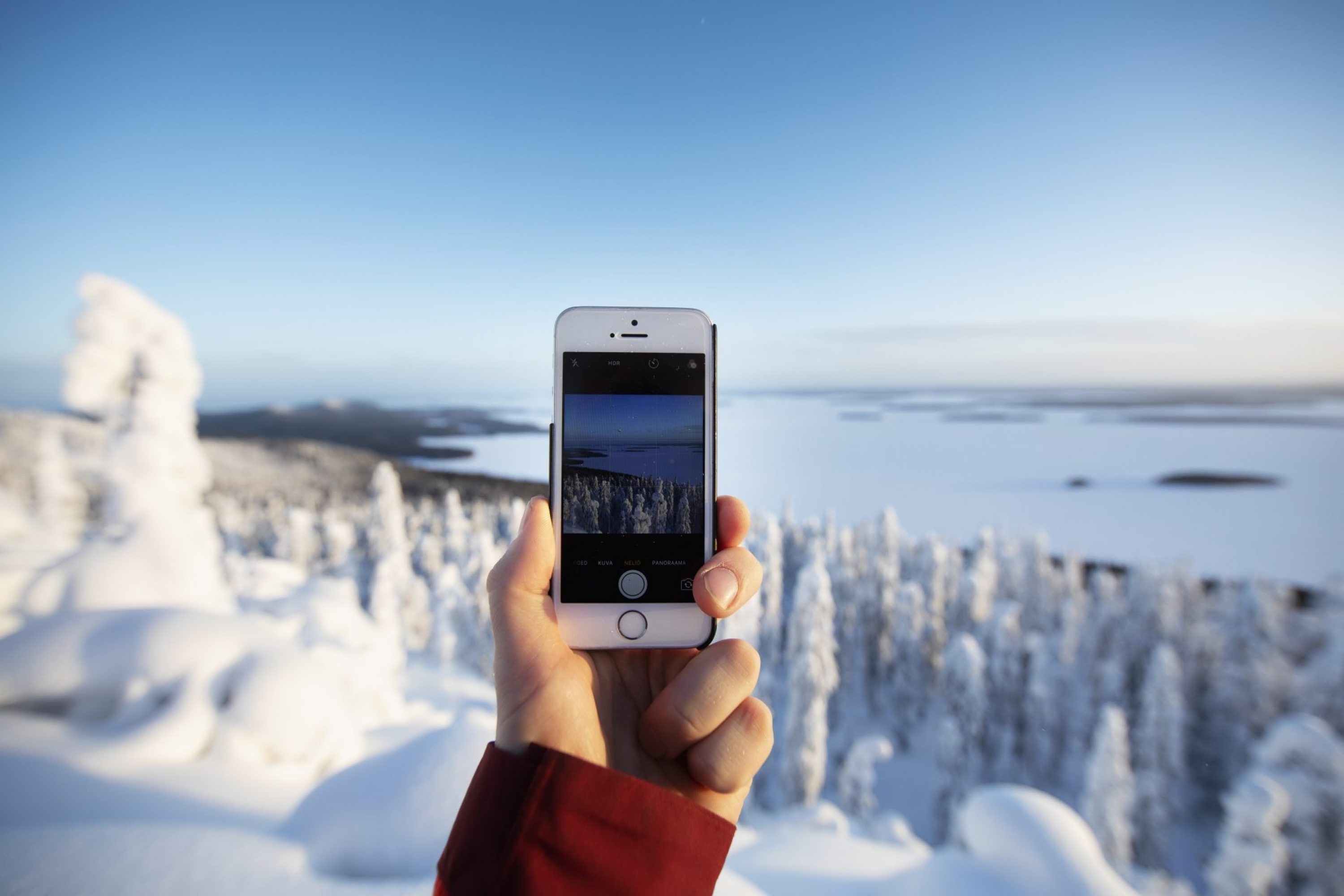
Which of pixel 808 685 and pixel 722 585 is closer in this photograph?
pixel 722 585

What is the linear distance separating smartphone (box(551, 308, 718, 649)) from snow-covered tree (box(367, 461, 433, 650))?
84.0ft

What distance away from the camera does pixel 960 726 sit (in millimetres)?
27766

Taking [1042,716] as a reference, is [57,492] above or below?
above

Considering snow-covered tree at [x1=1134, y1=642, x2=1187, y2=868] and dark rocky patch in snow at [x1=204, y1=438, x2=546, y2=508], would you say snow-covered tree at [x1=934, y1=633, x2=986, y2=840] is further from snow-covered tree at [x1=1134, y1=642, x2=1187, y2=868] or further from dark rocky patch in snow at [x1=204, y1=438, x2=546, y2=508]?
dark rocky patch in snow at [x1=204, y1=438, x2=546, y2=508]

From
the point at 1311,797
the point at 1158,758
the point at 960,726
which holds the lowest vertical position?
the point at 1158,758

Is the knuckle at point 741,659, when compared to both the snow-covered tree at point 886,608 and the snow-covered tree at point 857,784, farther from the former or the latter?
the snow-covered tree at point 886,608

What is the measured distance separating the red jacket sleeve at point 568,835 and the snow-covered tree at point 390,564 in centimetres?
2597

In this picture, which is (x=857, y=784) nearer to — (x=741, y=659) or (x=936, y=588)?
(x=936, y=588)

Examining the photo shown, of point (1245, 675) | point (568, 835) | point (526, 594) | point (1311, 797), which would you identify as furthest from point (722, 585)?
point (1245, 675)

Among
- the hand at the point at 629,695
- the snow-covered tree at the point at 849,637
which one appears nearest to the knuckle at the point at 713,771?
the hand at the point at 629,695

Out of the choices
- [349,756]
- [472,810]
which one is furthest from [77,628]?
[472,810]

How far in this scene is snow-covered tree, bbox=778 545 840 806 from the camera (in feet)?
74.5

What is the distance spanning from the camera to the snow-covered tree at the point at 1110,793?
21250mm

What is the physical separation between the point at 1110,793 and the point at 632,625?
28499mm
